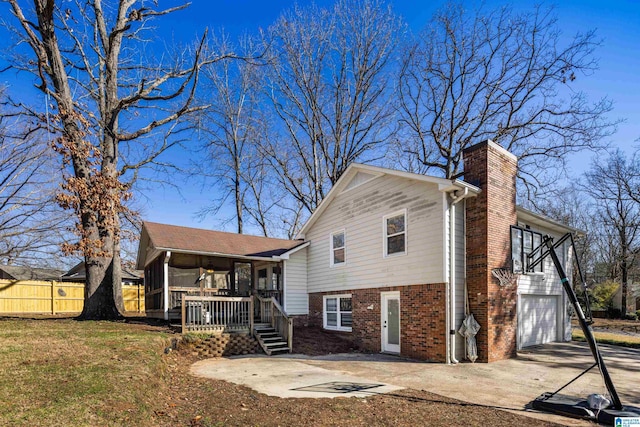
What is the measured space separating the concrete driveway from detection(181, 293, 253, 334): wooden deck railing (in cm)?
142

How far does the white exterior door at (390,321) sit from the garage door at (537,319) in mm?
4200

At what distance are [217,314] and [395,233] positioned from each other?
6.09m

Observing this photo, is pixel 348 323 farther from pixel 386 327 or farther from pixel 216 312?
pixel 216 312

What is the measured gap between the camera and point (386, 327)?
12219mm

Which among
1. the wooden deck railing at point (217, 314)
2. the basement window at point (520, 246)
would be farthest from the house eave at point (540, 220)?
the wooden deck railing at point (217, 314)

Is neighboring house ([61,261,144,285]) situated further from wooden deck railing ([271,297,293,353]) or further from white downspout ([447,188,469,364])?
white downspout ([447,188,469,364])

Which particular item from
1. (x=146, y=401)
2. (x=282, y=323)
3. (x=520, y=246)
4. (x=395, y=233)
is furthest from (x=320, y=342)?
(x=146, y=401)

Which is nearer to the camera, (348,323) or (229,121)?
(348,323)

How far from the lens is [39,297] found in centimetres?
2045

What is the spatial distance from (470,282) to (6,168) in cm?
2224

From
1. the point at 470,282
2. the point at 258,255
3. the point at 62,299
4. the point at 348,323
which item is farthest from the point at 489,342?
the point at 62,299

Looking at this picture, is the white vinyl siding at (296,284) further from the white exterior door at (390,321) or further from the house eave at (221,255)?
the white exterior door at (390,321)

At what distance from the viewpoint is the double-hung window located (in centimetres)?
1180

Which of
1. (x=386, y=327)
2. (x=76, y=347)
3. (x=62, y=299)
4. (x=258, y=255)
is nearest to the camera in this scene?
(x=76, y=347)
